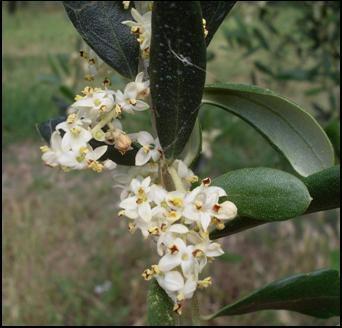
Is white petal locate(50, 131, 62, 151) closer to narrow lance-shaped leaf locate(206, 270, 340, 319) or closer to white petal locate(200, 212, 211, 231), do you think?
white petal locate(200, 212, 211, 231)

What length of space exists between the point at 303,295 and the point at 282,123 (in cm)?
20

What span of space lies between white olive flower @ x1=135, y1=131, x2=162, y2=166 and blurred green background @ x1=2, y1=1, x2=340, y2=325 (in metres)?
0.75

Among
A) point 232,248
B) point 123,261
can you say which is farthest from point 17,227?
point 232,248

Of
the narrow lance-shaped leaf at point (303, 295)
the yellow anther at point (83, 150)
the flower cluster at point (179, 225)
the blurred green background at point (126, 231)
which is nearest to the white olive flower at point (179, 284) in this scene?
the flower cluster at point (179, 225)

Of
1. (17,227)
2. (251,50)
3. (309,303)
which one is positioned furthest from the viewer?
(17,227)

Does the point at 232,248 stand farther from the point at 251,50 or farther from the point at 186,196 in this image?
the point at 186,196

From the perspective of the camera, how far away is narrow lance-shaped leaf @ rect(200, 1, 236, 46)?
43 centimetres

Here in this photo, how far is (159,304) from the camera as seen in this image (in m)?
0.50

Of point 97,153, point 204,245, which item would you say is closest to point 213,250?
point 204,245

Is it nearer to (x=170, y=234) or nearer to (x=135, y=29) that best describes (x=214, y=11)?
(x=135, y=29)

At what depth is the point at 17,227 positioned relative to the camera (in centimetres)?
288

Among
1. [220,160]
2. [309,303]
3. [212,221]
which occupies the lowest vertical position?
[220,160]

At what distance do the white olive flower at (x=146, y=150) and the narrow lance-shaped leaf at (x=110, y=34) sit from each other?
50mm

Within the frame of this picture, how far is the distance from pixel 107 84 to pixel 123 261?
227cm
